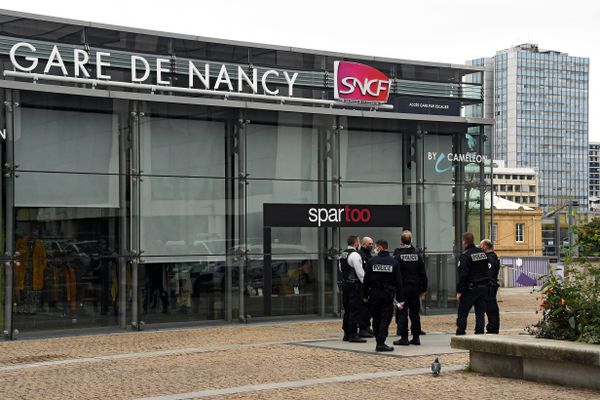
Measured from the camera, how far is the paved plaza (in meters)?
11.5

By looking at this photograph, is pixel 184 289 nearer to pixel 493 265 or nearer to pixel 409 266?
pixel 409 266

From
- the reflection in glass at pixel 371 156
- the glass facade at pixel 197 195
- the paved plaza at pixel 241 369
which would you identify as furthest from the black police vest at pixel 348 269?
the reflection in glass at pixel 371 156

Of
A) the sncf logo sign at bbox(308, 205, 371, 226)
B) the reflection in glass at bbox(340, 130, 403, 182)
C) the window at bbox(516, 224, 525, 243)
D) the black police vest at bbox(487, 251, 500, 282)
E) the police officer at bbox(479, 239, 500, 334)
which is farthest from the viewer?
the window at bbox(516, 224, 525, 243)

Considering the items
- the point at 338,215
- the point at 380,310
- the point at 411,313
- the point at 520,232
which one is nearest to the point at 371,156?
the point at 338,215

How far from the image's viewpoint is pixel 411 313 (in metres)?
16.5

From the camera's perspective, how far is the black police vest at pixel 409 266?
16.8 meters

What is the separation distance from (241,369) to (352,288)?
4.09 metres

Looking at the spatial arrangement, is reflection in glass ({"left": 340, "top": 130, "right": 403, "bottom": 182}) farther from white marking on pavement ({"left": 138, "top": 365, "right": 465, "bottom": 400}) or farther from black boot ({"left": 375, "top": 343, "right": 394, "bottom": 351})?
white marking on pavement ({"left": 138, "top": 365, "right": 465, "bottom": 400})

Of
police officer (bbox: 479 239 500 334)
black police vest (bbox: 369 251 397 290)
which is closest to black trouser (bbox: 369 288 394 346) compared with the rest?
black police vest (bbox: 369 251 397 290)

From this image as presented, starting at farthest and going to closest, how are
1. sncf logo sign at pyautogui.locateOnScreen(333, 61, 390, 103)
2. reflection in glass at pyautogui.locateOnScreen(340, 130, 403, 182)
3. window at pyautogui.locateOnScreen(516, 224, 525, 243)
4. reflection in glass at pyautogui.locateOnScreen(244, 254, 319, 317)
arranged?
window at pyautogui.locateOnScreen(516, 224, 525, 243), reflection in glass at pyautogui.locateOnScreen(340, 130, 403, 182), sncf logo sign at pyautogui.locateOnScreen(333, 61, 390, 103), reflection in glass at pyautogui.locateOnScreen(244, 254, 319, 317)

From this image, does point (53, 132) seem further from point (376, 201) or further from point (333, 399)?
point (333, 399)

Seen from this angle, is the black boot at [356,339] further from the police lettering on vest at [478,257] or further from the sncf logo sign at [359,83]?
the sncf logo sign at [359,83]

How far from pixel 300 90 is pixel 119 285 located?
6202mm

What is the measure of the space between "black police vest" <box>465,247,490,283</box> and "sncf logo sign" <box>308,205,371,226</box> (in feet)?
20.8
